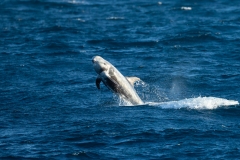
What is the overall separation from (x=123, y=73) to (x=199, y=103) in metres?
10.1

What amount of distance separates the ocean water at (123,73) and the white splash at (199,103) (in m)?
0.05

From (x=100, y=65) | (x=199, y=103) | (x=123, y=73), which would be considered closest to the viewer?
(x=199, y=103)

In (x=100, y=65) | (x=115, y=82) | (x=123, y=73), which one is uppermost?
(x=100, y=65)

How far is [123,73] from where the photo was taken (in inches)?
1608

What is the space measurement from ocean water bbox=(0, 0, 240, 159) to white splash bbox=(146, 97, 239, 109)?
0.05 metres

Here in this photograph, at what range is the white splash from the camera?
31.4 metres

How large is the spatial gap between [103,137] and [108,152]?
6.18 ft

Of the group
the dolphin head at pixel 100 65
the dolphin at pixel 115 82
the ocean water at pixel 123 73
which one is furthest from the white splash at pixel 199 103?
the dolphin head at pixel 100 65

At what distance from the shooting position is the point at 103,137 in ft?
89.4

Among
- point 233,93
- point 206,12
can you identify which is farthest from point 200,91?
point 206,12

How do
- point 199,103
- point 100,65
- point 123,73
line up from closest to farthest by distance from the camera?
1. point 199,103
2. point 100,65
3. point 123,73

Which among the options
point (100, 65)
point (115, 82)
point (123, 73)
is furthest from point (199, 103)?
point (123, 73)

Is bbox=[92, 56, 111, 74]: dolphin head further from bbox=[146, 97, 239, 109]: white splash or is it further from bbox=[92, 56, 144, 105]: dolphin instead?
bbox=[146, 97, 239, 109]: white splash

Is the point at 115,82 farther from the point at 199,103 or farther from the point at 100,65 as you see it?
the point at 199,103
